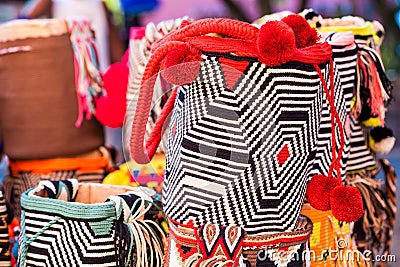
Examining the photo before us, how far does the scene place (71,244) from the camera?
845 millimetres

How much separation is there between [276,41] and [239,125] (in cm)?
12

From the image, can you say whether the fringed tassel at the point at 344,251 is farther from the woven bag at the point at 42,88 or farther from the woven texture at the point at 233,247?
the woven bag at the point at 42,88

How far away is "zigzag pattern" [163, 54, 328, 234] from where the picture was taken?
0.76m

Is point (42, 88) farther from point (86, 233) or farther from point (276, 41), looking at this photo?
point (276, 41)

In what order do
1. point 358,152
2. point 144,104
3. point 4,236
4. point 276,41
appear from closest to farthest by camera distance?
point 276,41 → point 144,104 → point 4,236 → point 358,152

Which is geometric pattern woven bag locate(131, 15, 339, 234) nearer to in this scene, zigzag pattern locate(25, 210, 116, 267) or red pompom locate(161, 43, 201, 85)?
red pompom locate(161, 43, 201, 85)

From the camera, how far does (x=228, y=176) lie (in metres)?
0.77

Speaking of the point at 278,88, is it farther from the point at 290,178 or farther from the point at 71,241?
the point at 71,241

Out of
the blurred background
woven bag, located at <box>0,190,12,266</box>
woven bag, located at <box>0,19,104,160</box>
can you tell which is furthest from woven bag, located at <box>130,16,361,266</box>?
the blurred background

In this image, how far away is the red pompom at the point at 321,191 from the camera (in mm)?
804

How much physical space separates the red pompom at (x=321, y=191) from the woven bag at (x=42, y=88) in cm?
66

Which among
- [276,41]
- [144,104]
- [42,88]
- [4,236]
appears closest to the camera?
[276,41]

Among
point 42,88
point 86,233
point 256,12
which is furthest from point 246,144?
point 256,12

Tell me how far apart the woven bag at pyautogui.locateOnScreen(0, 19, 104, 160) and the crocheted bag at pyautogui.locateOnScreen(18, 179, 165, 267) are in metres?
0.40
